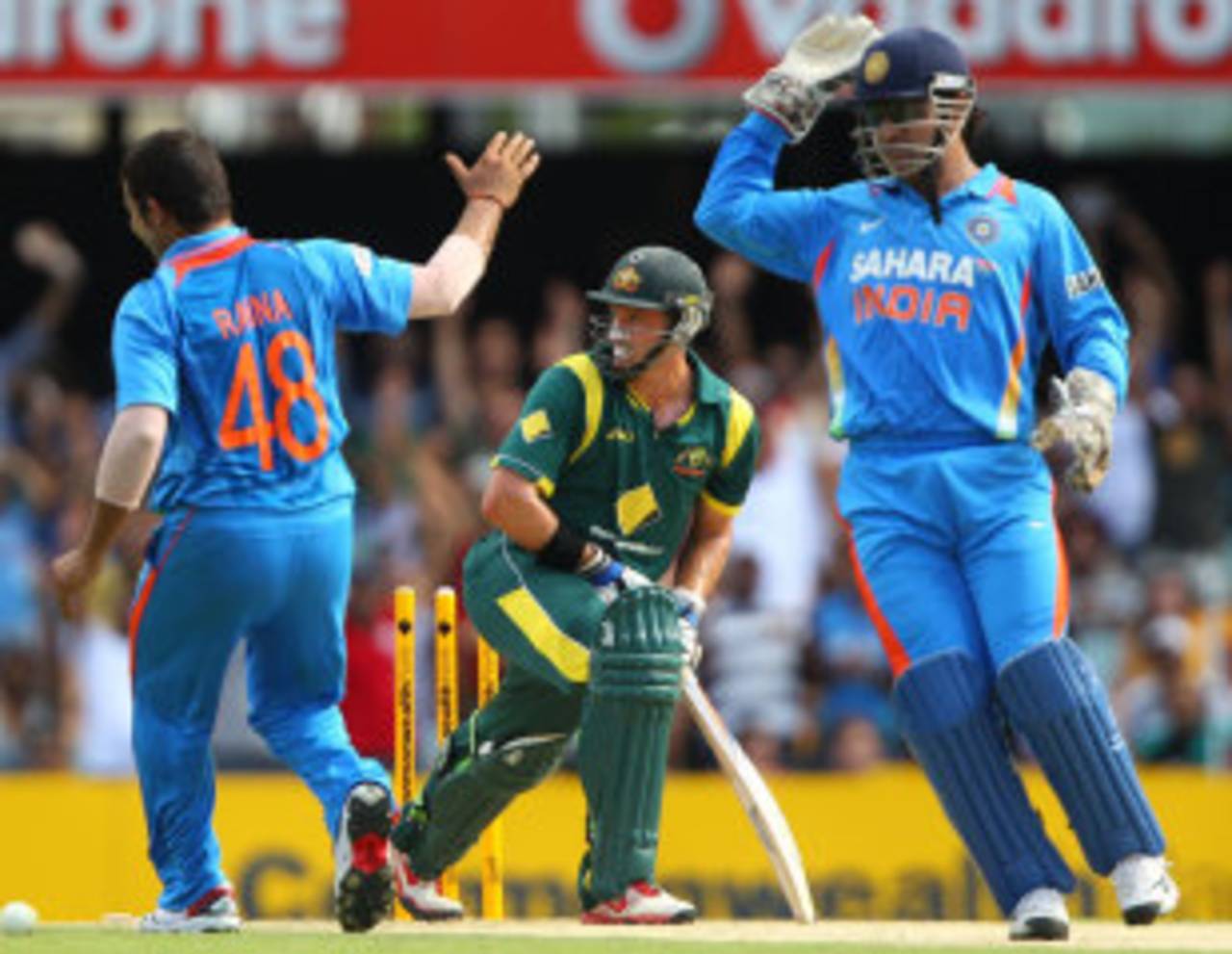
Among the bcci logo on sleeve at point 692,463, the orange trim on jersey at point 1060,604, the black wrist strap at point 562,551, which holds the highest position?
the bcci logo on sleeve at point 692,463

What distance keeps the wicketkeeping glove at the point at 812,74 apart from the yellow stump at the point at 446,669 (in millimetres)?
1719

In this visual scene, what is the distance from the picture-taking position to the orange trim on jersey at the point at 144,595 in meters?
7.84

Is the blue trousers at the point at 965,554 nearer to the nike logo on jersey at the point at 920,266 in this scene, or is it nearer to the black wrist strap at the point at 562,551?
the nike logo on jersey at the point at 920,266

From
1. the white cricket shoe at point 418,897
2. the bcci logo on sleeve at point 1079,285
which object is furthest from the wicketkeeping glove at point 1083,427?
the white cricket shoe at point 418,897

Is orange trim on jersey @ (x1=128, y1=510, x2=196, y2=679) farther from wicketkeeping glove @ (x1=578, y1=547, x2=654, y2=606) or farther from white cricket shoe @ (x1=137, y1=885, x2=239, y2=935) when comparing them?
wicketkeeping glove @ (x1=578, y1=547, x2=654, y2=606)

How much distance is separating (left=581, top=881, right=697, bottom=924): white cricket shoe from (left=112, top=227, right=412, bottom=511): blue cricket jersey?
3.99 ft

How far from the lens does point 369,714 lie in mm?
12266

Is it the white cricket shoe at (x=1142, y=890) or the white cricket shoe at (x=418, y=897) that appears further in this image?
the white cricket shoe at (x=418, y=897)

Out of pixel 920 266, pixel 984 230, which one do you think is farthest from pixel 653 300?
pixel 984 230

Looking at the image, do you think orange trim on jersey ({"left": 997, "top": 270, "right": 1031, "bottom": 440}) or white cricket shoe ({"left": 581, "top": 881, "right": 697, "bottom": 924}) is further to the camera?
white cricket shoe ({"left": 581, "top": 881, "right": 697, "bottom": 924})

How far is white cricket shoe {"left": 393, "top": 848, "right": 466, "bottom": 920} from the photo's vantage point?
8703mm

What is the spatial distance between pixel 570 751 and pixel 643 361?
189 inches

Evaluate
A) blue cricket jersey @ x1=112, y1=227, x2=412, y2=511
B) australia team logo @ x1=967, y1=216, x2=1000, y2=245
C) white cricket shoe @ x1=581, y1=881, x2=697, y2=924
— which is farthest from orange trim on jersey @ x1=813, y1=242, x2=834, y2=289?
white cricket shoe @ x1=581, y1=881, x2=697, y2=924

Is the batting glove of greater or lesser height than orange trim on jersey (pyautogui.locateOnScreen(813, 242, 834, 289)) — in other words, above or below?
below
